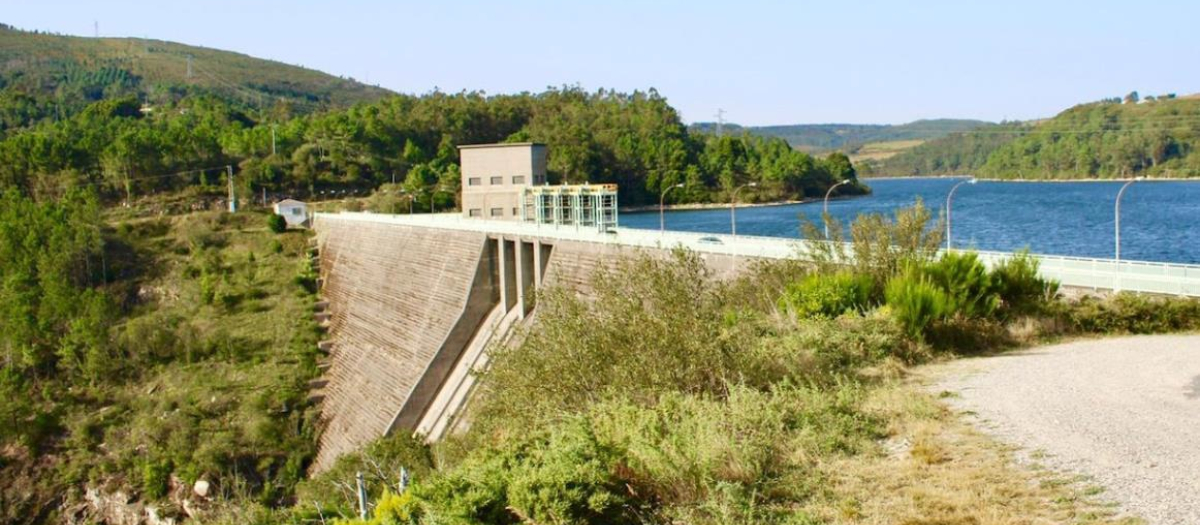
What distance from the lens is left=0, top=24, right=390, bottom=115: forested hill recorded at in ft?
479

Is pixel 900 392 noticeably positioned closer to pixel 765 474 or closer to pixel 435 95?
pixel 765 474

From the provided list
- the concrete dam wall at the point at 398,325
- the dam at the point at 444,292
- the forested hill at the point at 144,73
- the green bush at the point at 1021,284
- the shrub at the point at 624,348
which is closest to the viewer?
the shrub at the point at 624,348

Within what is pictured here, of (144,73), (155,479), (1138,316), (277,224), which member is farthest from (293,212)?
(144,73)

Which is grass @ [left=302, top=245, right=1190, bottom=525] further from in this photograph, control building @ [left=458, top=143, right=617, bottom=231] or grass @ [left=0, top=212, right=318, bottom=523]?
A: control building @ [left=458, top=143, right=617, bottom=231]

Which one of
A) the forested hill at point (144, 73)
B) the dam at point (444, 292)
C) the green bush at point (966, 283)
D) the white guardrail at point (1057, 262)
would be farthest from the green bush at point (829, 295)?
the forested hill at point (144, 73)

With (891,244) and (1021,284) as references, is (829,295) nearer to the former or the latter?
(891,244)

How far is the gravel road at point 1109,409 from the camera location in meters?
7.07

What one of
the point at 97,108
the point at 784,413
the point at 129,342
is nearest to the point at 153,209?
the point at 129,342

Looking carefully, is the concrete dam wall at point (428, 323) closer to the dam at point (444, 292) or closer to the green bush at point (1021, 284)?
the dam at point (444, 292)

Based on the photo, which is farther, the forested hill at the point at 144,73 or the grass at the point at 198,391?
the forested hill at the point at 144,73

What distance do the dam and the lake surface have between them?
7554 millimetres

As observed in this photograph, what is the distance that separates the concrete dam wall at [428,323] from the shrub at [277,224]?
1901 centimetres

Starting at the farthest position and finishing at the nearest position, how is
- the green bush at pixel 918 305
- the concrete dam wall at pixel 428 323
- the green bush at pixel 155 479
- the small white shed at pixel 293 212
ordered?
the small white shed at pixel 293 212, the green bush at pixel 155 479, the concrete dam wall at pixel 428 323, the green bush at pixel 918 305

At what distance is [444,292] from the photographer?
31.0 meters
